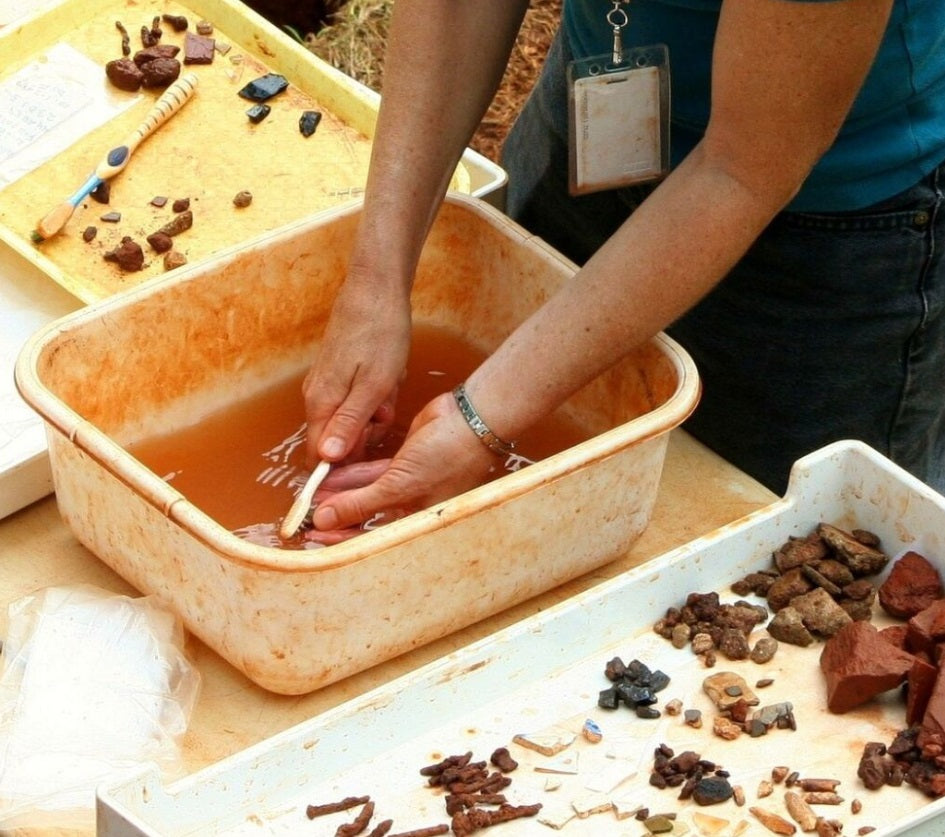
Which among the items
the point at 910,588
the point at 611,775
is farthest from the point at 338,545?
the point at 910,588

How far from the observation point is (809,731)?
3.66 feet

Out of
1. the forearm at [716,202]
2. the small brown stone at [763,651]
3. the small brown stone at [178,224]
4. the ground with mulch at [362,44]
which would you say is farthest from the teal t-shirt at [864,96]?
the ground with mulch at [362,44]

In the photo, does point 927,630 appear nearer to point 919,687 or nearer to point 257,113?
point 919,687

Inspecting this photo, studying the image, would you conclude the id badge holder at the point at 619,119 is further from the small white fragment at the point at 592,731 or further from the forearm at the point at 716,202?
the small white fragment at the point at 592,731

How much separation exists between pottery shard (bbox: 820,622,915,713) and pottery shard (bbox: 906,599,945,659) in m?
0.01

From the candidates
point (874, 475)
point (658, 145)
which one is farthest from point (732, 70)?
point (874, 475)

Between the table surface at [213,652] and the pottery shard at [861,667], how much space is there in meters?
0.20

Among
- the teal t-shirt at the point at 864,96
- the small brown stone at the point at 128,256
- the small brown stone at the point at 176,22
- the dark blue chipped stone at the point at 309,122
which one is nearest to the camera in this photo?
the teal t-shirt at the point at 864,96

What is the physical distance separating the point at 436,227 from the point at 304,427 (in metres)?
0.24

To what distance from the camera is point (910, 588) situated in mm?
1194

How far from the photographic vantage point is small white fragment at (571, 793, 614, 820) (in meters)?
1.04

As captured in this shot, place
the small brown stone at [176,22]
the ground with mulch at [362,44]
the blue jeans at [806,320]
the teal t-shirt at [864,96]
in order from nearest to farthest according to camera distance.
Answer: the teal t-shirt at [864,96]
the blue jeans at [806,320]
the small brown stone at [176,22]
the ground with mulch at [362,44]

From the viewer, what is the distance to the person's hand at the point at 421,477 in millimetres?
1166

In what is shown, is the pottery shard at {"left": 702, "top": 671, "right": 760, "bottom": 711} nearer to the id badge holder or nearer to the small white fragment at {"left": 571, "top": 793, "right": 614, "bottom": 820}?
the small white fragment at {"left": 571, "top": 793, "right": 614, "bottom": 820}
